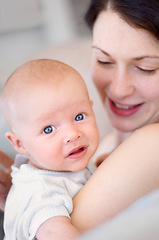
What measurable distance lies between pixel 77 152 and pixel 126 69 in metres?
0.29

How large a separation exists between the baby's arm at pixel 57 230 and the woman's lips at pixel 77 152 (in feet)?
Answer: 0.44

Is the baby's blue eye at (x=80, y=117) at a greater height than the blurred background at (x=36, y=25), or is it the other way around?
the baby's blue eye at (x=80, y=117)

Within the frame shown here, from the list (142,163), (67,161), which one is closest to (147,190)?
(142,163)

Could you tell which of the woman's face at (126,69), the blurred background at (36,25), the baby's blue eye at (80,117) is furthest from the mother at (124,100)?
the blurred background at (36,25)

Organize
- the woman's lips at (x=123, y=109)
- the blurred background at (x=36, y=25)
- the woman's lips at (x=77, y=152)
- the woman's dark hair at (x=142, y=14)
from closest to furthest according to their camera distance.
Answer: the woman's lips at (x=77, y=152) < the woman's dark hair at (x=142, y=14) < the woman's lips at (x=123, y=109) < the blurred background at (x=36, y=25)

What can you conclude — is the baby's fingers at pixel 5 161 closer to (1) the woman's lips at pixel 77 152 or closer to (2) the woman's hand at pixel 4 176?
(2) the woman's hand at pixel 4 176

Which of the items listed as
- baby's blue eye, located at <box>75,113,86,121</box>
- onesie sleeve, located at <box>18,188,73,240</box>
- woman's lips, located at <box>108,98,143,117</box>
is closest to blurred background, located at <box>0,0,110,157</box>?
woman's lips, located at <box>108,98,143,117</box>

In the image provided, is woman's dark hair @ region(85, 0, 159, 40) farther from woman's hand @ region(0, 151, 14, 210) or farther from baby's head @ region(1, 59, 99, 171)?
woman's hand @ region(0, 151, 14, 210)

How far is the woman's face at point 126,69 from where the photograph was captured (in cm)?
85

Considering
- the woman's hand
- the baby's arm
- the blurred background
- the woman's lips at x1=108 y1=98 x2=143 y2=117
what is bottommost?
the blurred background

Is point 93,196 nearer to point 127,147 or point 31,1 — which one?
point 127,147

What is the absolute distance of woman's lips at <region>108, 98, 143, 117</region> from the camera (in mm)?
974

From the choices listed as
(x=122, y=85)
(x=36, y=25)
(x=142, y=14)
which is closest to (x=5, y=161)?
(x=122, y=85)

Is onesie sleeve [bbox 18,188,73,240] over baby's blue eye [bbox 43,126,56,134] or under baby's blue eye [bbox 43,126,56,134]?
under
